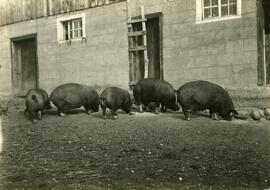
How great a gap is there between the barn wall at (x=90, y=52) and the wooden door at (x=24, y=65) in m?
0.35

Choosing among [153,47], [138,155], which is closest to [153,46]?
[153,47]

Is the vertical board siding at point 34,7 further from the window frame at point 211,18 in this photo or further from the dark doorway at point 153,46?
the window frame at point 211,18

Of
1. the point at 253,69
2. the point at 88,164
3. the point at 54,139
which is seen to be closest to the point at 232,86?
the point at 253,69

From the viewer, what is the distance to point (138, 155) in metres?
5.99

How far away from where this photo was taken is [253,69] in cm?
909

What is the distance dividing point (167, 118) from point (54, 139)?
7.80ft

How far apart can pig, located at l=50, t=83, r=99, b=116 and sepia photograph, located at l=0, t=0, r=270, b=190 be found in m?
0.02

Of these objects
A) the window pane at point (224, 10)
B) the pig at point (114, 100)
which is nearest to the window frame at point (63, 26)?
the pig at point (114, 100)

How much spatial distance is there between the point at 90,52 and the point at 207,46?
11.1ft

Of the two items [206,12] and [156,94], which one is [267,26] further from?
[156,94]

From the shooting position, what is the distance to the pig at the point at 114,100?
9070 millimetres

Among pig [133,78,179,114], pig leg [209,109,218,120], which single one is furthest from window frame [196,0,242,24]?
pig leg [209,109,218,120]

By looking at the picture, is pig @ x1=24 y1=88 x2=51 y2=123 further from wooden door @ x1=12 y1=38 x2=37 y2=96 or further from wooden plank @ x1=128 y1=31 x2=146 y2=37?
wooden door @ x1=12 y1=38 x2=37 y2=96

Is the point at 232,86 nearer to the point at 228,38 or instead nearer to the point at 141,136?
the point at 228,38
